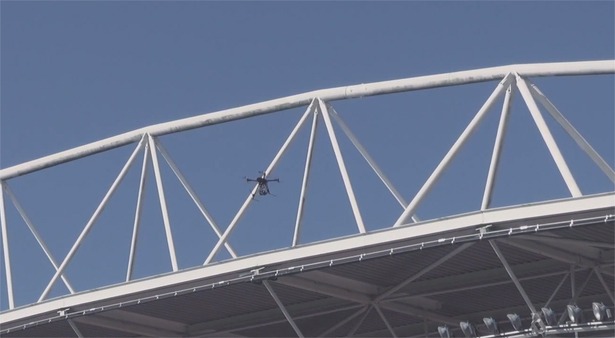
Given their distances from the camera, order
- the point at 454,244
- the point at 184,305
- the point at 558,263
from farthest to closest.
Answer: the point at 184,305 → the point at 558,263 → the point at 454,244

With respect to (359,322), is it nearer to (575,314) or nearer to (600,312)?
(575,314)

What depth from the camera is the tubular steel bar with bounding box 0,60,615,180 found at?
41594 millimetres

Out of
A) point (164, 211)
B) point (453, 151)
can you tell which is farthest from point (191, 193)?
point (453, 151)

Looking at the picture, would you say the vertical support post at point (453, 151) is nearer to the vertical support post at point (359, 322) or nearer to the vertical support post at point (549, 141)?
the vertical support post at point (549, 141)

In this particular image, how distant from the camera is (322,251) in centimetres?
4147

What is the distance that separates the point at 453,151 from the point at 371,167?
12.5 feet

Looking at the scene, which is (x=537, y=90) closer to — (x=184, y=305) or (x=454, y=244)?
(x=454, y=244)

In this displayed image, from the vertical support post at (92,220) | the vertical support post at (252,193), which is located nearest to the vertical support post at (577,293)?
the vertical support post at (252,193)

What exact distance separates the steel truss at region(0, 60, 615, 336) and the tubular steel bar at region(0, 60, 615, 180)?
0.03m

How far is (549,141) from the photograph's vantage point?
3994cm

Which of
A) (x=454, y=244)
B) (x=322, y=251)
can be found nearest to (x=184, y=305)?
(x=322, y=251)

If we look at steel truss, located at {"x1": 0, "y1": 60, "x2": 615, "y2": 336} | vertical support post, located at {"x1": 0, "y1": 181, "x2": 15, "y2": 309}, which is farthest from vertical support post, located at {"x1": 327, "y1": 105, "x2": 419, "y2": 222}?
vertical support post, located at {"x1": 0, "y1": 181, "x2": 15, "y2": 309}

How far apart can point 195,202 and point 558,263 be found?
34.8 feet

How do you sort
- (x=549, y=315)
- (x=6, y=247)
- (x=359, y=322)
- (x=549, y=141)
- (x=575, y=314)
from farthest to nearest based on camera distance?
(x=6, y=247), (x=359, y=322), (x=549, y=315), (x=575, y=314), (x=549, y=141)
